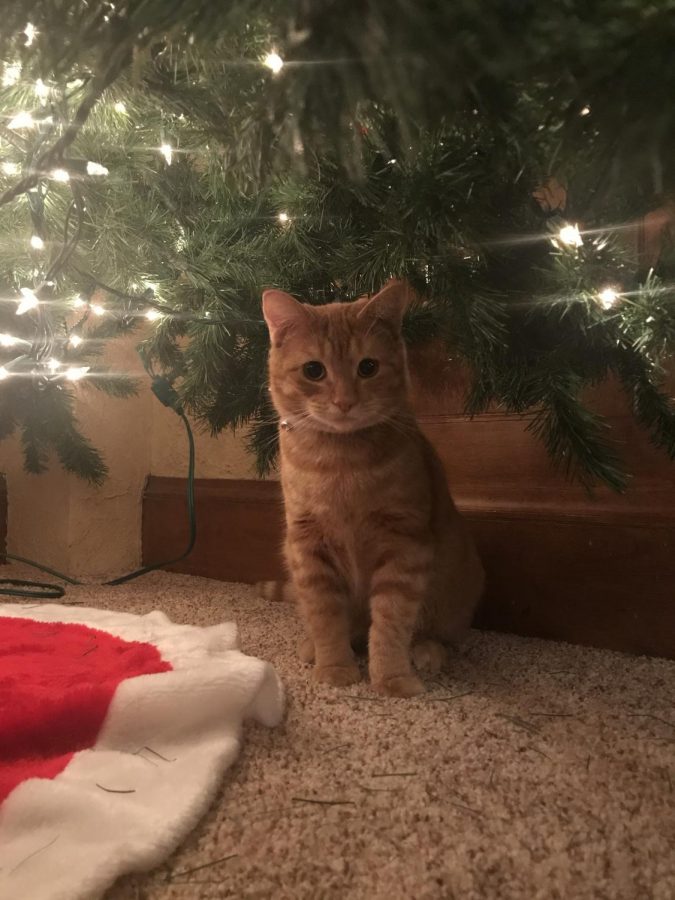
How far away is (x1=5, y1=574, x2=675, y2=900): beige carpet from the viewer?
52 cm

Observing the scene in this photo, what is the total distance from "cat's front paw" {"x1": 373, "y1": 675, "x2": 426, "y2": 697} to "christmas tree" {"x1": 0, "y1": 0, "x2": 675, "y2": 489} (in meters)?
0.40

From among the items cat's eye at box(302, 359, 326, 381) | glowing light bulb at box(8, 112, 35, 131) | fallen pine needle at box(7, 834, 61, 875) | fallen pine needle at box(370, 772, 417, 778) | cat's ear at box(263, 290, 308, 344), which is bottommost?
fallen pine needle at box(370, 772, 417, 778)

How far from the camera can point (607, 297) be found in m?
0.89

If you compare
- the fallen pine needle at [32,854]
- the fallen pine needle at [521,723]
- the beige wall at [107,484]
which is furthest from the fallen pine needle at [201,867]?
the beige wall at [107,484]

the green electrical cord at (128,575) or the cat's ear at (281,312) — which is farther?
the green electrical cord at (128,575)

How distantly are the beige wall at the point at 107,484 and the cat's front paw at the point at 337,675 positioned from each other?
34.7 inches

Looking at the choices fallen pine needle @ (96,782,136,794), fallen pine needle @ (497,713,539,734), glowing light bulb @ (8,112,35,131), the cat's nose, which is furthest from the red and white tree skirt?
glowing light bulb @ (8,112,35,131)

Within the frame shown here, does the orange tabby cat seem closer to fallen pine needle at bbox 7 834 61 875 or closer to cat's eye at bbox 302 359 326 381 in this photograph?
cat's eye at bbox 302 359 326 381

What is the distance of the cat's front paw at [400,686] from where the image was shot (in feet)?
3.10

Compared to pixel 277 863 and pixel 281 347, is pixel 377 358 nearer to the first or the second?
pixel 281 347

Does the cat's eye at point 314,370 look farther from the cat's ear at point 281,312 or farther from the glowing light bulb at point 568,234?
the glowing light bulb at point 568,234

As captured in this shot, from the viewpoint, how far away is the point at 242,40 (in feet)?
1.92

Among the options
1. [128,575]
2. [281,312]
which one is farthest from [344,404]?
[128,575]

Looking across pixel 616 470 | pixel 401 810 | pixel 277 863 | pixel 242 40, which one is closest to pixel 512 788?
pixel 401 810
